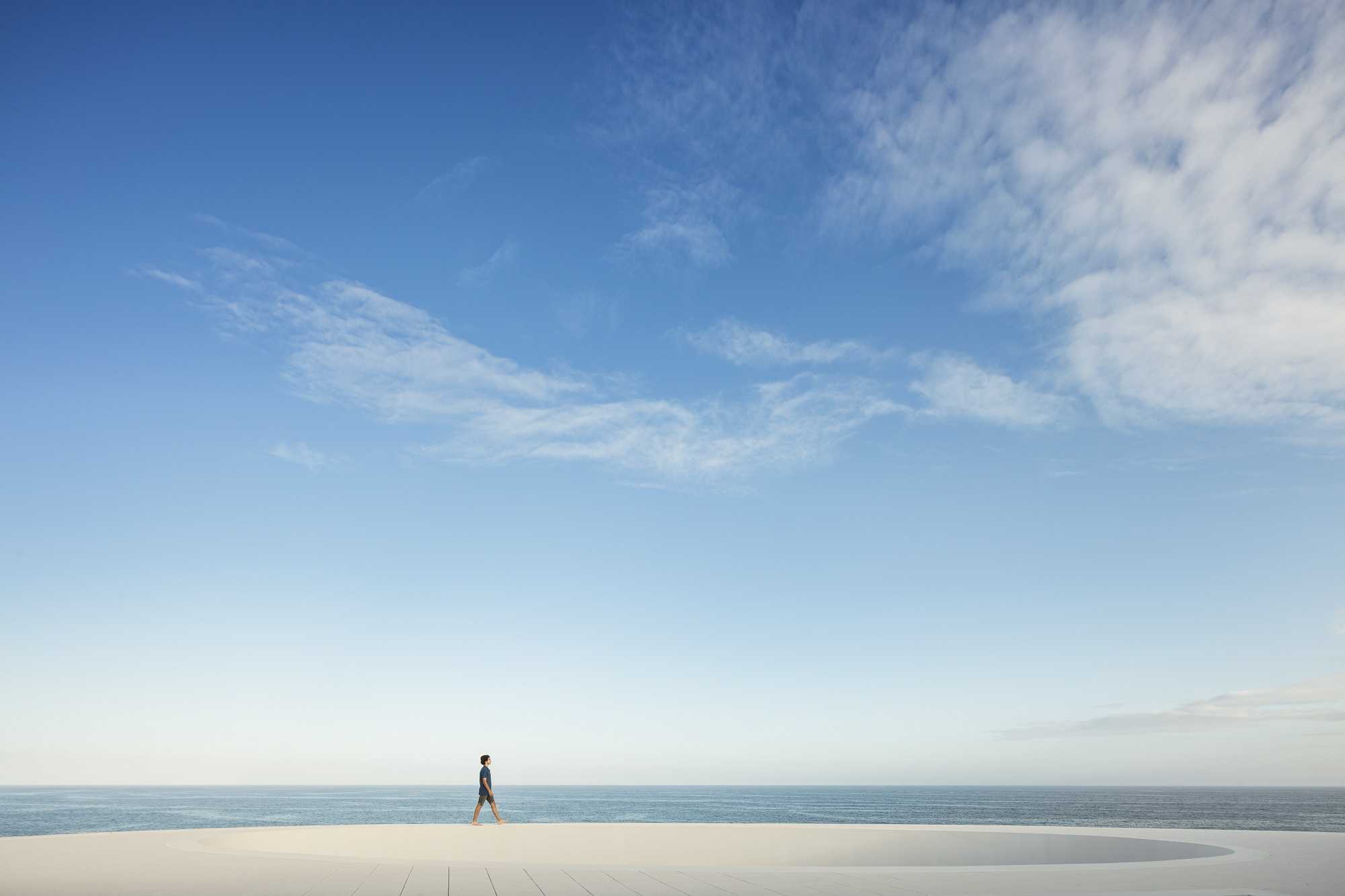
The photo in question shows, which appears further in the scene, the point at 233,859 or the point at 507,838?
the point at 507,838

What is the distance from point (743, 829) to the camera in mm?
14398


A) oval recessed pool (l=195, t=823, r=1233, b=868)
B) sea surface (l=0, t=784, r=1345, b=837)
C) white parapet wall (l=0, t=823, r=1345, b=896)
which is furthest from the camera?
sea surface (l=0, t=784, r=1345, b=837)

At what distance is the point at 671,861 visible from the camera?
40.9ft

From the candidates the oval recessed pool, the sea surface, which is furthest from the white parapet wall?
the sea surface

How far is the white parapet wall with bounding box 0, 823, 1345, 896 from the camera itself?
7711 mm

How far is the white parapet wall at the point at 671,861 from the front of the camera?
771cm

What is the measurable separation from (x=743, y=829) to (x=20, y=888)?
412 inches

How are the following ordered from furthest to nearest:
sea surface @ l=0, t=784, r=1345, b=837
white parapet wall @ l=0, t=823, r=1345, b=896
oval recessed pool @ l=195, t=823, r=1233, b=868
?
sea surface @ l=0, t=784, r=1345, b=837
oval recessed pool @ l=195, t=823, r=1233, b=868
white parapet wall @ l=0, t=823, r=1345, b=896

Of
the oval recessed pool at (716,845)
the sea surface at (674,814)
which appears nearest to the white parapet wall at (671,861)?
the oval recessed pool at (716,845)

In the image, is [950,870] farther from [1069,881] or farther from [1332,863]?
[1332,863]

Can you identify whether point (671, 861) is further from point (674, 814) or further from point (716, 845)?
point (674, 814)

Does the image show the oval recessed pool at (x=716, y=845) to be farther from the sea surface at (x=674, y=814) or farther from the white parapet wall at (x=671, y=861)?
the sea surface at (x=674, y=814)

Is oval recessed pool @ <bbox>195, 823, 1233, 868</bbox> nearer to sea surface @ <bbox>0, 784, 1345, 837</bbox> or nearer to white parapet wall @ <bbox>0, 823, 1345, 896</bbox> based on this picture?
white parapet wall @ <bbox>0, 823, 1345, 896</bbox>

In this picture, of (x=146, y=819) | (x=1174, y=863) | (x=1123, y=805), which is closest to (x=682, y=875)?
(x=1174, y=863)
